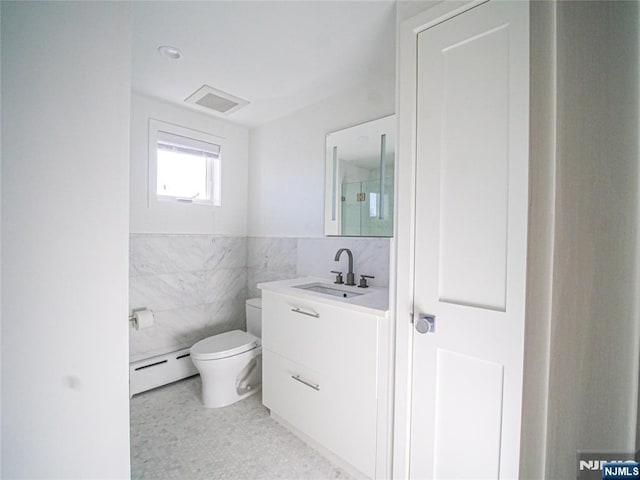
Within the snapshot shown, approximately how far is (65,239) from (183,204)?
191 cm

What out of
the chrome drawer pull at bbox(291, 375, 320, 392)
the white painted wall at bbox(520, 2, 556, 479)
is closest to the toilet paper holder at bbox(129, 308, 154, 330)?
the chrome drawer pull at bbox(291, 375, 320, 392)

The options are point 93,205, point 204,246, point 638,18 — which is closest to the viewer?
point 638,18

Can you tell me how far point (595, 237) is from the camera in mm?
369

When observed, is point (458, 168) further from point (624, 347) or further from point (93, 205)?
point (93, 205)

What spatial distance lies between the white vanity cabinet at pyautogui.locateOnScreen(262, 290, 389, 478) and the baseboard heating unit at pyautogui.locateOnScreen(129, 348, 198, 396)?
1.00 metres

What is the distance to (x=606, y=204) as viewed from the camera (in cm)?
36

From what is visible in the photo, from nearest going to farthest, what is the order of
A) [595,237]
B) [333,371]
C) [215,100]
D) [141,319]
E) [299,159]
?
[595,237]
[333,371]
[141,319]
[215,100]
[299,159]

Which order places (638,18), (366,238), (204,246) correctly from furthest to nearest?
(204,246) < (366,238) < (638,18)

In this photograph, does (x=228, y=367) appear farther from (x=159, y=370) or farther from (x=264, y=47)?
(x=264, y=47)

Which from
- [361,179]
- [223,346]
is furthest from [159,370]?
[361,179]

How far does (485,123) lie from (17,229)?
132 cm

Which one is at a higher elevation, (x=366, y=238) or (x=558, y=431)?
(x=366, y=238)

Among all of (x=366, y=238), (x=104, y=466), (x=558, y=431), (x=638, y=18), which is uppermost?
(x=638, y=18)

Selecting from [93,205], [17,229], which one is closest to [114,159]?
[93,205]
